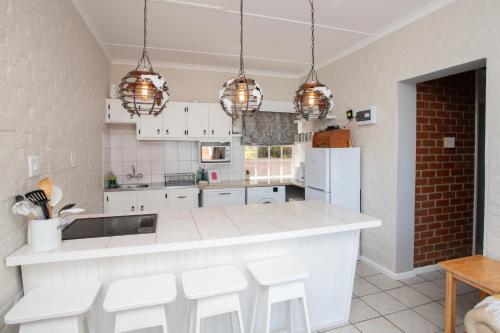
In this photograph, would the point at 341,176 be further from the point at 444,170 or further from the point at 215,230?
the point at 215,230

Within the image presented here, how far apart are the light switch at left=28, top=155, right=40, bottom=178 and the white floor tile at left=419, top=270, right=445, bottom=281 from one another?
145 inches

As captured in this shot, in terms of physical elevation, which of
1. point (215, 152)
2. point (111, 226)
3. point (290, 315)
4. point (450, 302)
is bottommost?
point (290, 315)

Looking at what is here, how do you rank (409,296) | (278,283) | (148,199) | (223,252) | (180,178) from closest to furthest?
1. (278,283)
2. (223,252)
3. (409,296)
4. (148,199)
5. (180,178)

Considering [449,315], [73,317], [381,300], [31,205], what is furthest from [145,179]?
[449,315]

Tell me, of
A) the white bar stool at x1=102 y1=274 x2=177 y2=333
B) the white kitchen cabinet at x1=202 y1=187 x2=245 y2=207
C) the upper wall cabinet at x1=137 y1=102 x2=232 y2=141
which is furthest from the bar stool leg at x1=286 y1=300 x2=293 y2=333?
the upper wall cabinet at x1=137 y1=102 x2=232 y2=141

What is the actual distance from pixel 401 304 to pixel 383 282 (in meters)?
0.42

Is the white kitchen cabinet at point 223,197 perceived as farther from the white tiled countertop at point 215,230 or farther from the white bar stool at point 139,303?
the white bar stool at point 139,303

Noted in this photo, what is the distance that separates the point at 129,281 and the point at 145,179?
2.86 meters

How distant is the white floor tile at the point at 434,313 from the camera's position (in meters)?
2.29

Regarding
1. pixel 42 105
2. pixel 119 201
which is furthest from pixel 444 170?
pixel 119 201

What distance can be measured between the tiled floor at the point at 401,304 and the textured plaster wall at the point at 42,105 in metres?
2.25

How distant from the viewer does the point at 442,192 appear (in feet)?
10.5

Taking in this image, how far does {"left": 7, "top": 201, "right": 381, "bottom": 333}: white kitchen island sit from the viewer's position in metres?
1.54

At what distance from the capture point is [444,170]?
10.5 feet
